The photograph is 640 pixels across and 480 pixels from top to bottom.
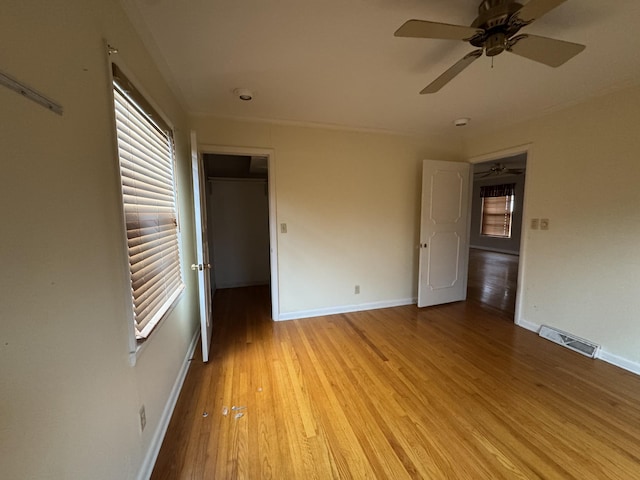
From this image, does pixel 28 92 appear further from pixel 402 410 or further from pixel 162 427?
pixel 402 410

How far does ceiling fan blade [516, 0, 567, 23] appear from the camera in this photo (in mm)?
1062

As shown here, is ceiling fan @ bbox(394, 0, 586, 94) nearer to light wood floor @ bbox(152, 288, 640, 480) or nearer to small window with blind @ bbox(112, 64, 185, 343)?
small window with blind @ bbox(112, 64, 185, 343)

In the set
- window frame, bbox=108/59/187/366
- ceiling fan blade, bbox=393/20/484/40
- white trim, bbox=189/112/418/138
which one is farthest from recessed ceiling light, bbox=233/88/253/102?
ceiling fan blade, bbox=393/20/484/40

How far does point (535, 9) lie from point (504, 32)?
0.20 meters

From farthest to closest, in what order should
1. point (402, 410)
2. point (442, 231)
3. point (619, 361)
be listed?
point (442, 231), point (619, 361), point (402, 410)

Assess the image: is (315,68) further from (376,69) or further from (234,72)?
(234,72)

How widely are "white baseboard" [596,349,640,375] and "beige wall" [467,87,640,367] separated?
31mm

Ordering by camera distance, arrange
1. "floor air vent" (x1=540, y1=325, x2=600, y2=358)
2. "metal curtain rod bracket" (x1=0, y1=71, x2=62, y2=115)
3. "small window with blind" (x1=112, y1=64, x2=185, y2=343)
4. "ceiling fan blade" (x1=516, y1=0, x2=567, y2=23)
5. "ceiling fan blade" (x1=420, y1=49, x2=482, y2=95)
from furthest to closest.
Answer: "floor air vent" (x1=540, y1=325, x2=600, y2=358)
"ceiling fan blade" (x1=420, y1=49, x2=482, y2=95)
"small window with blind" (x1=112, y1=64, x2=185, y2=343)
"ceiling fan blade" (x1=516, y1=0, x2=567, y2=23)
"metal curtain rod bracket" (x1=0, y1=71, x2=62, y2=115)

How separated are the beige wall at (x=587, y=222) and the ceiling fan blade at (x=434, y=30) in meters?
1.96

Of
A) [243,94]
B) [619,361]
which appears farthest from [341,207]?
[619,361]

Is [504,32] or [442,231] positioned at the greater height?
[504,32]

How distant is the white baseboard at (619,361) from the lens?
214 cm

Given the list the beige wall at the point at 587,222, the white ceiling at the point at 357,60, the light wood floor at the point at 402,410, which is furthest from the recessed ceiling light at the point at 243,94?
the beige wall at the point at 587,222

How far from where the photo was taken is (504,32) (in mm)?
1309
